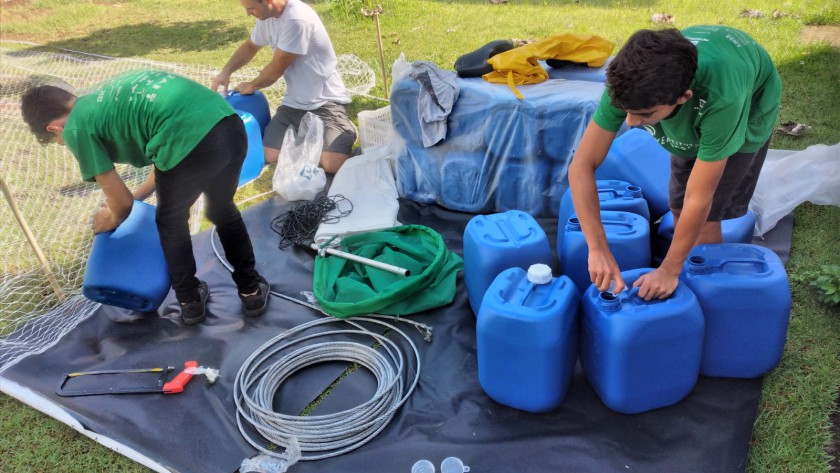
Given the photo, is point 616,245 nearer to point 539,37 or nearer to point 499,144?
point 499,144

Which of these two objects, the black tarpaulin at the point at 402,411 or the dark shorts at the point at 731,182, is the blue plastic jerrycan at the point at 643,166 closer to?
the dark shorts at the point at 731,182

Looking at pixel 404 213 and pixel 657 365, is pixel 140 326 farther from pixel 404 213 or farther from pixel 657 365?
pixel 657 365

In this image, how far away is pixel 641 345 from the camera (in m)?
2.11

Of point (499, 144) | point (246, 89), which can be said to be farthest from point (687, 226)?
point (246, 89)

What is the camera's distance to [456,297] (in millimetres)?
3088

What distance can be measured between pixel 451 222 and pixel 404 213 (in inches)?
13.1

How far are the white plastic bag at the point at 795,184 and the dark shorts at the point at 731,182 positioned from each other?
971 millimetres

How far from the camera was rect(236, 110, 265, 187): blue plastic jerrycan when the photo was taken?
4.22 metres

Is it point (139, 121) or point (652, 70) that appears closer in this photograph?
point (652, 70)

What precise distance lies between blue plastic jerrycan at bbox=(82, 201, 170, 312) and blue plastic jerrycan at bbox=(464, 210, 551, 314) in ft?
5.10

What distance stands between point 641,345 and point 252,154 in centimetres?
317

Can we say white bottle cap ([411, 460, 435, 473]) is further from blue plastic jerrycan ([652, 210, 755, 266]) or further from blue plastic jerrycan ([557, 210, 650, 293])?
blue plastic jerrycan ([652, 210, 755, 266])

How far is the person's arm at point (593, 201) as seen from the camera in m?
2.13

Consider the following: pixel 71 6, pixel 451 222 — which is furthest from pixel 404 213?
pixel 71 6
